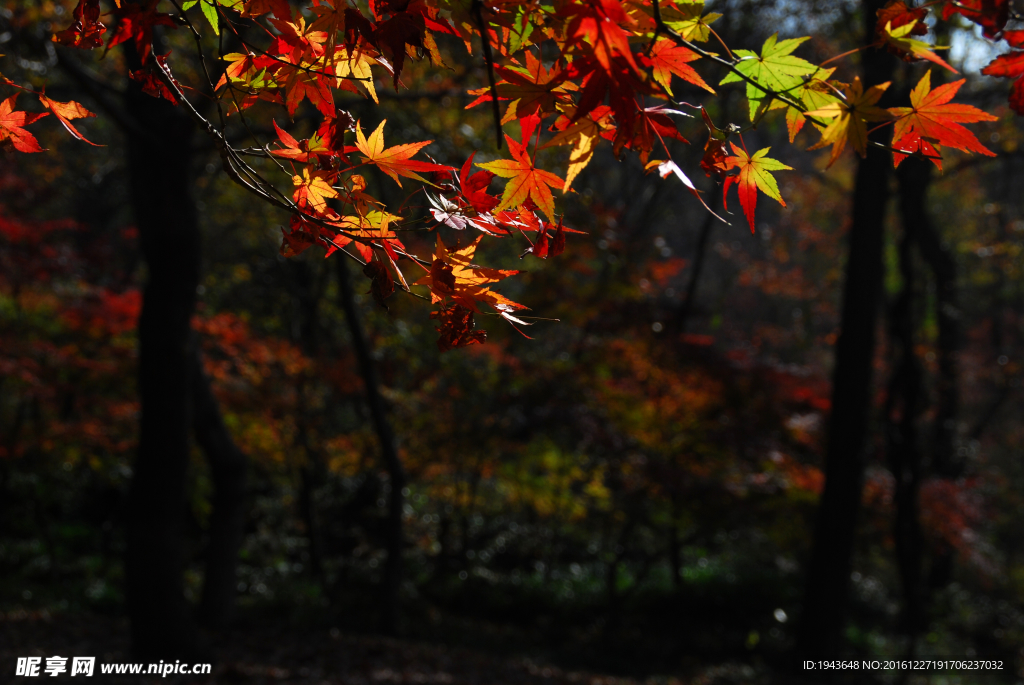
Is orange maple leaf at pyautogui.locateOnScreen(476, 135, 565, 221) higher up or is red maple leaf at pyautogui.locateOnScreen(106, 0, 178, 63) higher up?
red maple leaf at pyautogui.locateOnScreen(106, 0, 178, 63)

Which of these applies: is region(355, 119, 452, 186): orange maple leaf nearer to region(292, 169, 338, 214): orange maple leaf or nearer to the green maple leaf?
region(292, 169, 338, 214): orange maple leaf

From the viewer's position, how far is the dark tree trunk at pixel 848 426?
14.9 feet

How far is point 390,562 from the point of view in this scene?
17.6 ft

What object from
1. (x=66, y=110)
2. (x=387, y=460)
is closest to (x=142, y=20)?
(x=66, y=110)

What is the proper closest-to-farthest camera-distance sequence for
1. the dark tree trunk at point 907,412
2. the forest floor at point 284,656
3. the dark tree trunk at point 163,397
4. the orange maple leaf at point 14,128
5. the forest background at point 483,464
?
the orange maple leaf at point 14,128 → the dark tree trunk at point 163,397 → the forest floor at point 284,656 → the dark tree trunk at point 907,412 → the forest background at point 483,464

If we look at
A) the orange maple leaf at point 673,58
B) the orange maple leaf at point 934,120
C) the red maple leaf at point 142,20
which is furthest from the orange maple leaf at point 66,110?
the orange maple leaf at point 934,120

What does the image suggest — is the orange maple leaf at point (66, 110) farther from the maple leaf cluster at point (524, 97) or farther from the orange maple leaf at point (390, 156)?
the orange maple leaf at point (390, 156)

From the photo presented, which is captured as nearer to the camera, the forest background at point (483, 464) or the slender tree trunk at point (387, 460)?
the forest background at point (483, 464)

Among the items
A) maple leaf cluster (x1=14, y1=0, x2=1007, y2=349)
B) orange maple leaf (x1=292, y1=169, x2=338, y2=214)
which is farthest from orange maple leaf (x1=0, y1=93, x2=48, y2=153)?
orange maple leaf (x1=292, y1=169, x2=338, y2=214)

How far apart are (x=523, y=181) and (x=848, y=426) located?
440 centimetres

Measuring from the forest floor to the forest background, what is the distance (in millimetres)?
37

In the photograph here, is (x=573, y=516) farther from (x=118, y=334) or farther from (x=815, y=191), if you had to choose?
(x=815, y=191)

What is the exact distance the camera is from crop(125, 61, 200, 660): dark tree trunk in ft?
12.0

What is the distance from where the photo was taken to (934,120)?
2.75 ft
